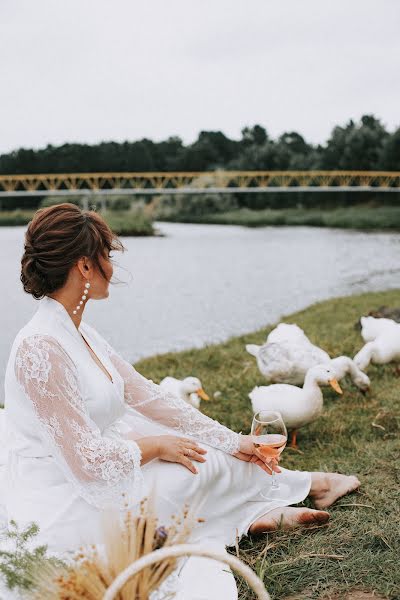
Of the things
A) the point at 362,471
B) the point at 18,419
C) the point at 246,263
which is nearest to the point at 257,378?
the point at 362,471

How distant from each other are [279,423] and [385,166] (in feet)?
136

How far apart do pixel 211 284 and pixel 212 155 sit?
1772 inches

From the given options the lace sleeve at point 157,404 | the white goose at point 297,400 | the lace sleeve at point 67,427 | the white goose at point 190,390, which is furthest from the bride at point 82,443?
the white goose at point 190,390

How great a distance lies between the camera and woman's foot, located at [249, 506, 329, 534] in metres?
2.62

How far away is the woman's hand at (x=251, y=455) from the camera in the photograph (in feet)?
8.37

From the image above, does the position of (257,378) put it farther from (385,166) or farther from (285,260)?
(385,166)

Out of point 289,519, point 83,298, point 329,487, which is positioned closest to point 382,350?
point 329,487

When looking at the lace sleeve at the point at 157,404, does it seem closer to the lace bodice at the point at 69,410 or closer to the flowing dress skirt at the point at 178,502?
the flowing dress skirt at the point at 178,502

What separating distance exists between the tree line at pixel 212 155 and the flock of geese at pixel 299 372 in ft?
125

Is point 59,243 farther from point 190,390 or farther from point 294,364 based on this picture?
point 294,364

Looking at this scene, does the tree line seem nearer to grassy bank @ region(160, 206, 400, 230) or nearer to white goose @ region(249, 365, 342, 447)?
grassy bank @ region(160, 206, 400, 230)

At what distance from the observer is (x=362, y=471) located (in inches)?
128

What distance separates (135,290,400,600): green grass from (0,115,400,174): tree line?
124 ft

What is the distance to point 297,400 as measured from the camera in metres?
3.75
